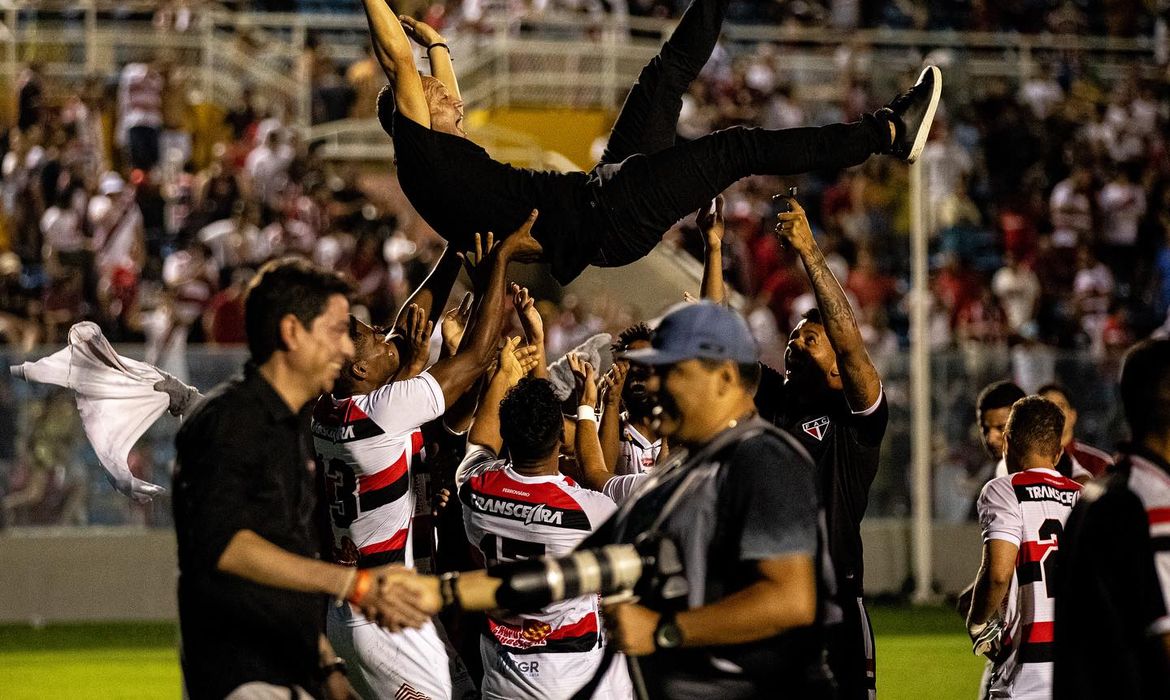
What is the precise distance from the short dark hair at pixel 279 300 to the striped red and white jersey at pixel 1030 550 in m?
3.35

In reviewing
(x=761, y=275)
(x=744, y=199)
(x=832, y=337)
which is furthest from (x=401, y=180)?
(x=744, y=199)

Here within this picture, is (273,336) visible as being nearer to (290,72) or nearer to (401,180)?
(401,180)

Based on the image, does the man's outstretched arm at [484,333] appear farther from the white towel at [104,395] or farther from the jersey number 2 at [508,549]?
the white towel at [104,395]

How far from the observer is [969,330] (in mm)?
19203

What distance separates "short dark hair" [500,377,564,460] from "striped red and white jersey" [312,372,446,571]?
301 millimetres

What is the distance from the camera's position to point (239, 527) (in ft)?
16.2

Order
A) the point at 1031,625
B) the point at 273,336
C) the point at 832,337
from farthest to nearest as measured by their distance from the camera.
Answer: the point at 1031,625, the point at 832,337, the point at 273,336

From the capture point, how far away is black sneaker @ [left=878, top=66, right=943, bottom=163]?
7539mm

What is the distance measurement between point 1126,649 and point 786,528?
1.02 meters

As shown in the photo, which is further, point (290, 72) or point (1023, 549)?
point (290, 72)

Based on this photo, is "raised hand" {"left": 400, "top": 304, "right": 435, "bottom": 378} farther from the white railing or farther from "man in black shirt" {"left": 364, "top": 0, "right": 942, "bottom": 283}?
the white railing

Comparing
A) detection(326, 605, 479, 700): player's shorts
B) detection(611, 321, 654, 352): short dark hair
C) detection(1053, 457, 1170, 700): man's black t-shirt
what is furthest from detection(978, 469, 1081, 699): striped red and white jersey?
detection(326, 605, 479, 700): player's shorts

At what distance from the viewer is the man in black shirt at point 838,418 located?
263 inches

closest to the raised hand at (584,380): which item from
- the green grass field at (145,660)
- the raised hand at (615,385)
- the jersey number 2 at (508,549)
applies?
the raised hand at (615,385)
